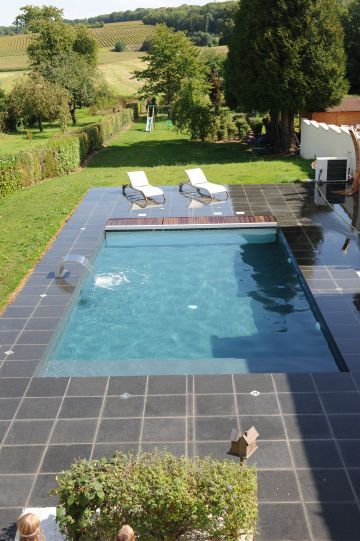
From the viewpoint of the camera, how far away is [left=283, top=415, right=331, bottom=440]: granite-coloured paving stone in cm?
659

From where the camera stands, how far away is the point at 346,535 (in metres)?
5.25

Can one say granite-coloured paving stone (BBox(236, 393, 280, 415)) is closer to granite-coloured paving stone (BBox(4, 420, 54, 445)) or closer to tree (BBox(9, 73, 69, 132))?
granite-coloured paving stone (BBox(4, 420, 54, 445))

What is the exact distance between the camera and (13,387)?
782 centimetres

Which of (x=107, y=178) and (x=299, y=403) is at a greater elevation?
(x=299, y=403)

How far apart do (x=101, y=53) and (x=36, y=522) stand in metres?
98.2

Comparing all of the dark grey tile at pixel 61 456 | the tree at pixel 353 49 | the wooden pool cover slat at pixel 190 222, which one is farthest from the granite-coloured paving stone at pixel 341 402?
the tree at pixel 353 49

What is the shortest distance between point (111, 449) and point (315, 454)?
2367 millimetres

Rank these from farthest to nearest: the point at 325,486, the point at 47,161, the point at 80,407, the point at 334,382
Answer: the point at 47,161 < the point at 334,382 < the point at 80,407 < the point at 325,486

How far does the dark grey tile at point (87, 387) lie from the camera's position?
7.64 m

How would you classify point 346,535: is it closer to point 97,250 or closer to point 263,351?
point 263,351

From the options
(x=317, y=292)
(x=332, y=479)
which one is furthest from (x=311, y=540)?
(x=317, y=292)

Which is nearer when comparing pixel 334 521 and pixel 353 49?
pixel 334 521

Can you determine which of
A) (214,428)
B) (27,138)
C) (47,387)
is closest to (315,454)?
(214,428)

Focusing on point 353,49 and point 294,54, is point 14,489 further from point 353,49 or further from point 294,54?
point 353,49
